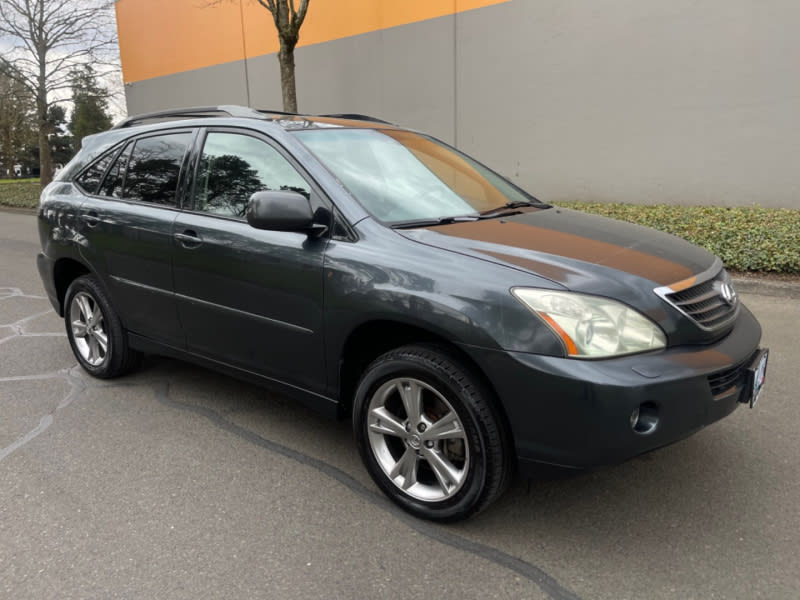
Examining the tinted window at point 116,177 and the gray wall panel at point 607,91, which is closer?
the tinted window at point 116,177

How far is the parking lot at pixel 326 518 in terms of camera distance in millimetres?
2348

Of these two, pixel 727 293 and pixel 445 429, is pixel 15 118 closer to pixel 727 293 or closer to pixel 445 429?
pixel 445 429

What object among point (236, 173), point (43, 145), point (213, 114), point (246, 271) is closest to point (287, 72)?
point (213, 114)

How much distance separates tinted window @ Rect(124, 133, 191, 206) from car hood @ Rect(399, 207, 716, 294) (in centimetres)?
168

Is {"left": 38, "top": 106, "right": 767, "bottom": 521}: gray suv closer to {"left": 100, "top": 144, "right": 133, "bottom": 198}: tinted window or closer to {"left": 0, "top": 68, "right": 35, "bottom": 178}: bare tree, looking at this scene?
{"left": 100, "top": 144, "right": 133, "bottom": 198}: tinted window

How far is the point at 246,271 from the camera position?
3.19 m

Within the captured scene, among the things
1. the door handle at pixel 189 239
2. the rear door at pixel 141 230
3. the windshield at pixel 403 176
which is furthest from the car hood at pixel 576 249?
the rear door at pixel 141 230

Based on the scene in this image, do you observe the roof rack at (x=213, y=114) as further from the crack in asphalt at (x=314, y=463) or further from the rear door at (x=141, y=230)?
the crack in asphalt at (x=314, y=463)

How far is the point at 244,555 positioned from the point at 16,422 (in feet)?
6.91

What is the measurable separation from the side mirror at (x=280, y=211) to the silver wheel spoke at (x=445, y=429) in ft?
3.45

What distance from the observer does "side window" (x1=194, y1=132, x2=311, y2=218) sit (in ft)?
10.6

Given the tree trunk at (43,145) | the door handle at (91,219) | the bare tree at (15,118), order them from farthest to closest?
the bare tree at (15,118)
the tree trunk at (43,145)
the door handle at (91,219)

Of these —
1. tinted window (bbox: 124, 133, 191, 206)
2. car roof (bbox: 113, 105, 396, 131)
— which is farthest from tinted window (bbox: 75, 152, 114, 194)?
car roof (bbox: 113, 105, 396, 131)

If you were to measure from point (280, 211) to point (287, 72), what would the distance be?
10.3 meters
